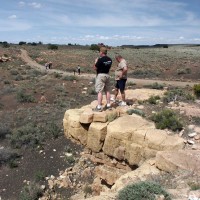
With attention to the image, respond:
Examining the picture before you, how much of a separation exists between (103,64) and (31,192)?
4381 millimetres

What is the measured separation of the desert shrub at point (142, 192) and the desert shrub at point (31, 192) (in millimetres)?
4845

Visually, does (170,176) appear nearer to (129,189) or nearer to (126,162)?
(129,189)

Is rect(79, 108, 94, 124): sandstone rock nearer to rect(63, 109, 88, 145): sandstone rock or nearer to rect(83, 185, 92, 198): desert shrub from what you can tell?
rect(63, 109, 88, 145): sandstone rock

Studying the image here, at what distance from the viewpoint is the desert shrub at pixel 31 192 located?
10133mm

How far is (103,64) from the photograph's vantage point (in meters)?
10.4

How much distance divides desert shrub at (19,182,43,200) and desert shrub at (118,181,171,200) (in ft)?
15.9

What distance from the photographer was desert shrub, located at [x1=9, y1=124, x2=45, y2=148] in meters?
13.1

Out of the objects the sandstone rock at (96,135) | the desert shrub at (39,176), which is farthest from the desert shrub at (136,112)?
the desert shrub at (39,176)

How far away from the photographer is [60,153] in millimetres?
11969

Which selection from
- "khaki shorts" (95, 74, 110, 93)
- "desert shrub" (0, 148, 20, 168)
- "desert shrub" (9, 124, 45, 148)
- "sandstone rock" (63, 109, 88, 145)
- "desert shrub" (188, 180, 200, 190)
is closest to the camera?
"desert shrub" (188, 180, 200, 190)

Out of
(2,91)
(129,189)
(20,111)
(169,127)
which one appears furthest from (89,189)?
(2,91)

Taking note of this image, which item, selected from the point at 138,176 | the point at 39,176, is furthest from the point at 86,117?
the point at 138,176

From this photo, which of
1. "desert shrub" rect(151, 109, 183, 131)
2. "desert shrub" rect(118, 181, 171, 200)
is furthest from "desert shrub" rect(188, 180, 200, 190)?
"desert shrub" rect(151, 109, 183, 131)

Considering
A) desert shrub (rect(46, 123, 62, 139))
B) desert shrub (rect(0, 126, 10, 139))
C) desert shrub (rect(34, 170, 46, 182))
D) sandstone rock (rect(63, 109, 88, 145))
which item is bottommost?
desert shrub (rect(34, 170, 46, 182))
